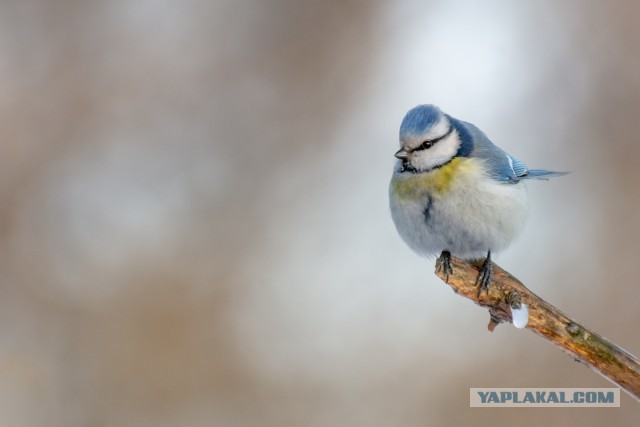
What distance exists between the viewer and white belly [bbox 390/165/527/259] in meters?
1.29

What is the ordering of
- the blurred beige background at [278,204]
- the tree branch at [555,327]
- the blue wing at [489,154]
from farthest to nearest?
the blurred beige background at [278,204] < the blue wing at [489,154] < the tree branch at [555,327]

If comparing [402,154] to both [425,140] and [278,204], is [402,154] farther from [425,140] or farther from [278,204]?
[278,204]

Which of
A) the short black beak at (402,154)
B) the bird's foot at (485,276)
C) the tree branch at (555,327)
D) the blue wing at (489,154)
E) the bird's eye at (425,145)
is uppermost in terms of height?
the blue wing at (489,154)

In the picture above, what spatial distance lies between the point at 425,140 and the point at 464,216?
0.55 ft

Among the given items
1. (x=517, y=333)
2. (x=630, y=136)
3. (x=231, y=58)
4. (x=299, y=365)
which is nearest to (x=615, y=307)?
(x=517, y=333)

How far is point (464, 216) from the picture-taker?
1.29 m

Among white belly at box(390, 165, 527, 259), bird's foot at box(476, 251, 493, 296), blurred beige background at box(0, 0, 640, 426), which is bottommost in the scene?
bird's foot at box(476, 251, 493, 296)

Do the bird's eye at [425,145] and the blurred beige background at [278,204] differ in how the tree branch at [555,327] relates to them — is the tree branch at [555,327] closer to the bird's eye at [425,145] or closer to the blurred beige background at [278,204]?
the bird's eye at [425,145]

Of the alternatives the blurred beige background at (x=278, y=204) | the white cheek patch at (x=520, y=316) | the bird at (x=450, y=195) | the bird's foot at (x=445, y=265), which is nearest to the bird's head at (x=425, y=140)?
the bird at (x=450, y=195)

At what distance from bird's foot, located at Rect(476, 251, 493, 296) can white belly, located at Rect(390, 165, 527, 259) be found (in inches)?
1.1

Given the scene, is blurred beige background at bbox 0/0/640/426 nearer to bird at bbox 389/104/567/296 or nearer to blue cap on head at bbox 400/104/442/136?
bird at bbox 389/104/567/296

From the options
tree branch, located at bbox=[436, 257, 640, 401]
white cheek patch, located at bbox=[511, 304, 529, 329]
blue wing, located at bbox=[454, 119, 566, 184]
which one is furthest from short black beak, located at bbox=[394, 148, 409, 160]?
white cheek patch, located at bbox=[511, 304, 529, 329]

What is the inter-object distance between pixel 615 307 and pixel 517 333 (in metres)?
0.35

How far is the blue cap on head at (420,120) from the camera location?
1.22 m
